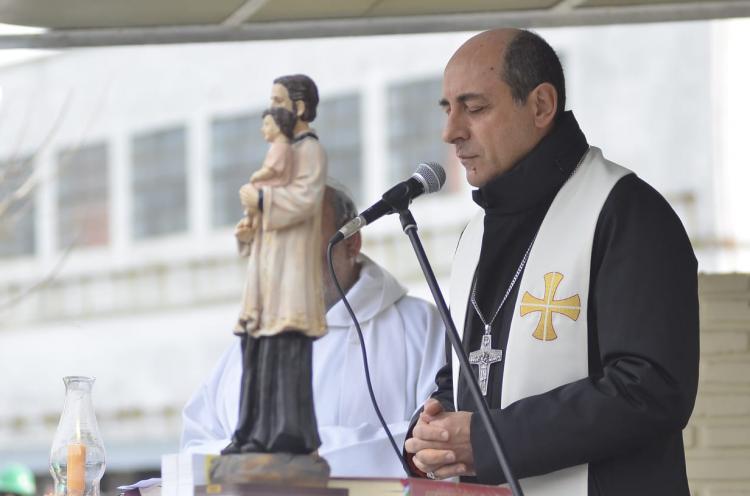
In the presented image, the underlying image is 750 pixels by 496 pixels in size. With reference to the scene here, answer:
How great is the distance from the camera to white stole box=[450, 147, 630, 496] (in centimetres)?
320

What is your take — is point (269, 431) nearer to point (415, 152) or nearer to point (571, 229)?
point (571, 229)

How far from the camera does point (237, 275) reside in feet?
72.8

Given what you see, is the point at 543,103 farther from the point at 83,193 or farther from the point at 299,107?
the point at 83,193

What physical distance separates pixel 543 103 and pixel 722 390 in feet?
6.66

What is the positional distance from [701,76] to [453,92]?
17350 millimetres

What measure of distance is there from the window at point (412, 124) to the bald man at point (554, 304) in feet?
59.0

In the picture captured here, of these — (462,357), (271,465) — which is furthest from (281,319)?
(462,357)

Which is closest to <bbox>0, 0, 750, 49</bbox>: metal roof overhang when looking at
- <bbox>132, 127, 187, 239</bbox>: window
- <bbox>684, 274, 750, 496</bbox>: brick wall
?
<bbox>684, 274, 750, 496</bbox>: brick wall

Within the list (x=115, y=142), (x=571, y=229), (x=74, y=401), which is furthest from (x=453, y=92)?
(x=115, y=142)

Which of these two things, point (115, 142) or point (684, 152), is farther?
point (115, 142)

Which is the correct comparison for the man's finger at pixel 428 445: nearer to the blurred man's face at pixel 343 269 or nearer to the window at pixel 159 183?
the blurred man's face at pixel 343 269

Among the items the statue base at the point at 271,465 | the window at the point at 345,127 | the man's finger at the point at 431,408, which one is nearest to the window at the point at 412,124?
the window at the point at 345,127

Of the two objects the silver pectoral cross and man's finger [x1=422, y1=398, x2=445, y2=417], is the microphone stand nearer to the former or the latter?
man's finger [x1=422, y1=398, x2=445, y2=417]

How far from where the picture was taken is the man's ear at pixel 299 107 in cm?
374
